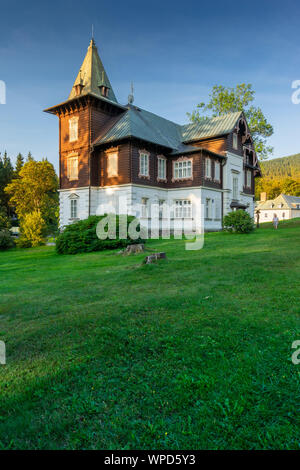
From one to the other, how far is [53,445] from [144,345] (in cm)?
183

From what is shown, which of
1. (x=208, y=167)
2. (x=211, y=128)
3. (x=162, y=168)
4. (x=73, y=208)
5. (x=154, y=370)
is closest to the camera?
(x=154, y=370)

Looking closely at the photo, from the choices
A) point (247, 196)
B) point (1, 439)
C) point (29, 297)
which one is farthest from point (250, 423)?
point (247, 196)

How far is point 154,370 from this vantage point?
12.3 ft

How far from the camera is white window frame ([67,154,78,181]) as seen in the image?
90.4ft

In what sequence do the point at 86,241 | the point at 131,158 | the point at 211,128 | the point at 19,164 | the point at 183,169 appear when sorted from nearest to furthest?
the point at 86,241 → the point at 131,158 → the point at 183,169 → the point at 211,128 → the point at 19,164

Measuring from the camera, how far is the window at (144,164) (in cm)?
2594

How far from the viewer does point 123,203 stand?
82.9 feet

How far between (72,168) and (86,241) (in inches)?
481

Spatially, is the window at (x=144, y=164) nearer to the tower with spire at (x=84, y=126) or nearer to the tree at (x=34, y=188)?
the tower with spire at (x=84, y=126)

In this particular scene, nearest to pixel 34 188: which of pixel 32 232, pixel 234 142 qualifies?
pixel 32 232

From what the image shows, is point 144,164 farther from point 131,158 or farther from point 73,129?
point 73,129

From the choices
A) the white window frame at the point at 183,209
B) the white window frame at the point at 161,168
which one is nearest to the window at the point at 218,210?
the white window frame at the point at 183,209

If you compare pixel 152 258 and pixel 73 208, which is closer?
pixel 152 258

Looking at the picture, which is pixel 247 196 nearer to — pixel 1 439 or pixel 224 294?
pixel 224 294
